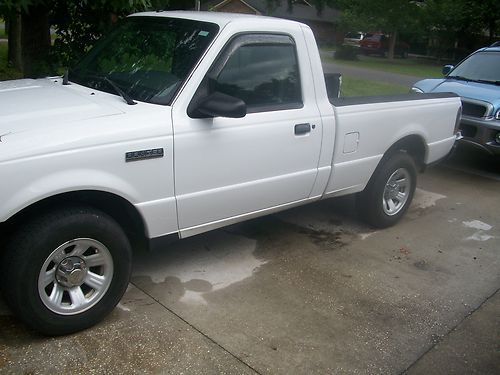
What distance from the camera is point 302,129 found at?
13.4 feet

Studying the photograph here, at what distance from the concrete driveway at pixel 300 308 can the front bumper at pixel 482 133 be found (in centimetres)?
204

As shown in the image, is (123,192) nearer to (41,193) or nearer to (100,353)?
(41,193)

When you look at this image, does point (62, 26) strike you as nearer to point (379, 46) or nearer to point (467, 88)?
point (467, 88)

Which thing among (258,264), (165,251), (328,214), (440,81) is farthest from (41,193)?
(440,81)

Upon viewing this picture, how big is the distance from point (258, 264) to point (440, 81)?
17.5 feet

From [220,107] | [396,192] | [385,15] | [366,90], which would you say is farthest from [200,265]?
[385,15]

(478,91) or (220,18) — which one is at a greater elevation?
(220,18)

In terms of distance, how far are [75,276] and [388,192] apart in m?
3.34

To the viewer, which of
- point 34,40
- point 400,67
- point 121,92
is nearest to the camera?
point 121,92

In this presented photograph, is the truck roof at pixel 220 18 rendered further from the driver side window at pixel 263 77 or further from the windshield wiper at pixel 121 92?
the windshield wiper at pixel 121 92

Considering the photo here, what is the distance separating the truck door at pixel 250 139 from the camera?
138 inches

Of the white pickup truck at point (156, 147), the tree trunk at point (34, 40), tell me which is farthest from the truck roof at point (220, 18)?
the tree trunk at point (34, 40)

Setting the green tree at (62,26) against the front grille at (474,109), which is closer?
the green tree at (62,26)

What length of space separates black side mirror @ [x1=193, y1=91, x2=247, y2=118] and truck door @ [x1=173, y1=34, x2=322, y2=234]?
75mm
